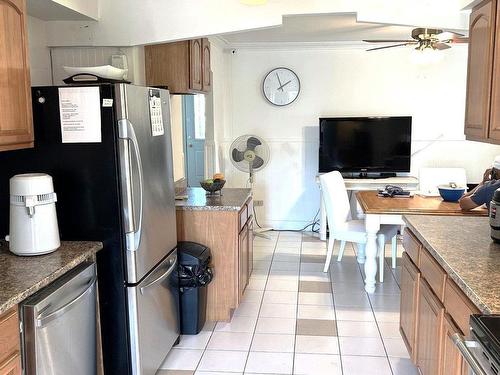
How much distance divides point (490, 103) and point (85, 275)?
1.99 metres

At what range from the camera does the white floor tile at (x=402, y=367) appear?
272 centimetres

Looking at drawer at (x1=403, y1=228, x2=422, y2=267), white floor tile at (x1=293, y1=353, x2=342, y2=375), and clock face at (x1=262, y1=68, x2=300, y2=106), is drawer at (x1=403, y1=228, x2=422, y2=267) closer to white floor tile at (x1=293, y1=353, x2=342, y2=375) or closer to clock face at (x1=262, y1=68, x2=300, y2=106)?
white floor tile at (x1=293, y1=353, x2=342, y2=375)

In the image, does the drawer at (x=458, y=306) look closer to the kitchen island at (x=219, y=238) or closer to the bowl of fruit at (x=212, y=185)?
the kitchen island at (x=219, y=238)

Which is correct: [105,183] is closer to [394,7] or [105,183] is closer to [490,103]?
[490,103]

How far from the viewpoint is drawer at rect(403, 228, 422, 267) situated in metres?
2.52

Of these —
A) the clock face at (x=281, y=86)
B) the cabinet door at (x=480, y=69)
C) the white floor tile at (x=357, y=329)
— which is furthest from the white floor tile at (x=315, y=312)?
the clock face at (x=281, y=86)

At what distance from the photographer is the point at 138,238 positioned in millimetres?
2352

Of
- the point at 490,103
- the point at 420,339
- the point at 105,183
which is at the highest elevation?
the point at 490,103

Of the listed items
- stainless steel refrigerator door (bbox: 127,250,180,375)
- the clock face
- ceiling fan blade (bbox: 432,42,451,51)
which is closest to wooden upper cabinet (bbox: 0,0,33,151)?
stainless steel refrigerator door (bbox: 127,250,180,375)

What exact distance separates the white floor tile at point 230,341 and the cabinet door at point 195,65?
1723mm

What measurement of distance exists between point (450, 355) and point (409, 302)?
0.74 m

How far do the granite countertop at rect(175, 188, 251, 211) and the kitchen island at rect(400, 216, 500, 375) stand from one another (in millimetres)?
1150

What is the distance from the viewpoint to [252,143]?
525 centimetres

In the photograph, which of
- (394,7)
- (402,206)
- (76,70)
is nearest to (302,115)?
(402,206)
